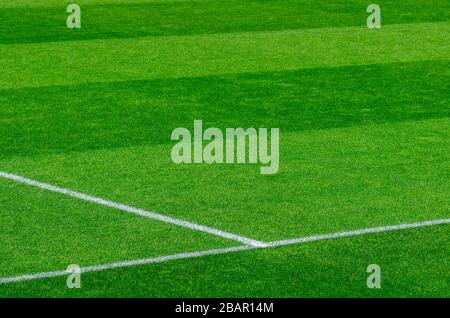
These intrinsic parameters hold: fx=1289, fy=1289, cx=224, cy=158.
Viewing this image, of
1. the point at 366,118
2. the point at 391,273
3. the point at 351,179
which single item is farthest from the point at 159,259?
the point at 366,118

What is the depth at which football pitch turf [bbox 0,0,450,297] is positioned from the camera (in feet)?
26.6

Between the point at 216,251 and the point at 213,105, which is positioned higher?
the point at 213,105

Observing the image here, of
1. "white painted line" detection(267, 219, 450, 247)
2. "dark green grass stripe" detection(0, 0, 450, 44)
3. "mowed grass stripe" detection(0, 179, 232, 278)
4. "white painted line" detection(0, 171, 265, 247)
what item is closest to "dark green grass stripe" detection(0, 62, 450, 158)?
"white painted line" detection(0, 171, 265, 247)

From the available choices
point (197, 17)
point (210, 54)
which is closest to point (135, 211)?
point (210, 54)

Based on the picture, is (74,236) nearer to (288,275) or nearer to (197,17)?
(288,275)

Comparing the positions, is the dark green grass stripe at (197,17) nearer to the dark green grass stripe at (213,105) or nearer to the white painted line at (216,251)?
the dark green grass stripe at (213,105)

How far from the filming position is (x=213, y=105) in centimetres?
1352

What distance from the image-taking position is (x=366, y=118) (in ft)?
42.3

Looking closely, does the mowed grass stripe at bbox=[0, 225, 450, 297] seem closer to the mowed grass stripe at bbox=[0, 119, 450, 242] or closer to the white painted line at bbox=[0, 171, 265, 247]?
the white painted line at bbox=[0, 171, 265, 247]

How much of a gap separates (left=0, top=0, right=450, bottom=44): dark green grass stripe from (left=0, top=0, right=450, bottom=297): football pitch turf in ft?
0.32

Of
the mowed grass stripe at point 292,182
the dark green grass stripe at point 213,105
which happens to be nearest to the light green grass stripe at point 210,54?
the dark green grass stripe at point 213,105

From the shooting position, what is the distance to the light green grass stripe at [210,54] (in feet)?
50.8

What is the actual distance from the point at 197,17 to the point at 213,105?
6.86 meters

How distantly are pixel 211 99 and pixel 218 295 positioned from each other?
6408 mm
